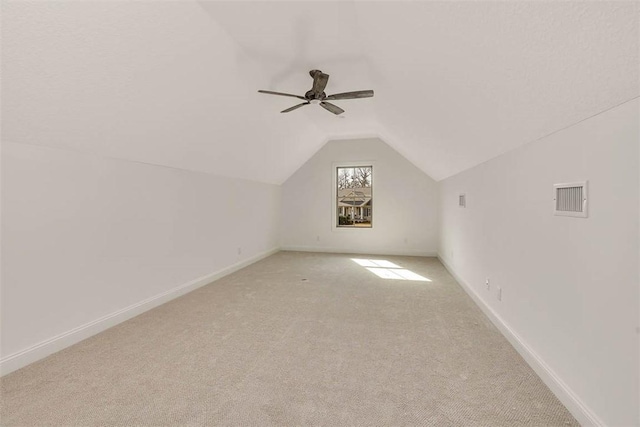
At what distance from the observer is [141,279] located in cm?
316

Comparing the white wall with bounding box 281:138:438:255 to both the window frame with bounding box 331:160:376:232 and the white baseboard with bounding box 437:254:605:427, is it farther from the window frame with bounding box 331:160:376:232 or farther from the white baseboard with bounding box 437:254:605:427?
the white baseboard with bounding box 437:254:605:427

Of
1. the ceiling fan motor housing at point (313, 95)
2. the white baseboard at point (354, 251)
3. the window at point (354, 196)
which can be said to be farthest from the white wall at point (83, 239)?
the window at point (354, 196)

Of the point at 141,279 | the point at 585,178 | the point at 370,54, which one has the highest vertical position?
the point at 370,54

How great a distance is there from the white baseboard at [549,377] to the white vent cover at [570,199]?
1.02 m

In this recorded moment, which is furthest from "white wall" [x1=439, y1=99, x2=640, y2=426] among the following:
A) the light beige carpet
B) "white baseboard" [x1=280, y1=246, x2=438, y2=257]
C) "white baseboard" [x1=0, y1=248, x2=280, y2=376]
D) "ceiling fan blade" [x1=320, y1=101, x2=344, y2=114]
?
"white baseboard" [x1=280, y1=246, x2=438, y2=257]

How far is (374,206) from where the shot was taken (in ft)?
23.0

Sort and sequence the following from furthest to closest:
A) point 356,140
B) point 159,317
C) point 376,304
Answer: point 356,140
point 376,304
point 159,317

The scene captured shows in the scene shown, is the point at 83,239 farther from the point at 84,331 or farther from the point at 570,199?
the point at 570,199

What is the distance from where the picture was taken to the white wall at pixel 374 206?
264 inches

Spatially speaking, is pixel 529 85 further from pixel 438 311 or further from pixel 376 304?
pixel 376 304

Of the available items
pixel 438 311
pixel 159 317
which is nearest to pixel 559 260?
pixel 438 311

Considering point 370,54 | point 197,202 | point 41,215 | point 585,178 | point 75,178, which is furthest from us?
point 197,202

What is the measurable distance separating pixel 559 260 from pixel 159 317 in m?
3.52

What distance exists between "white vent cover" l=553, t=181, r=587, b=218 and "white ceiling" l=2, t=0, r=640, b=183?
38 centimetres
